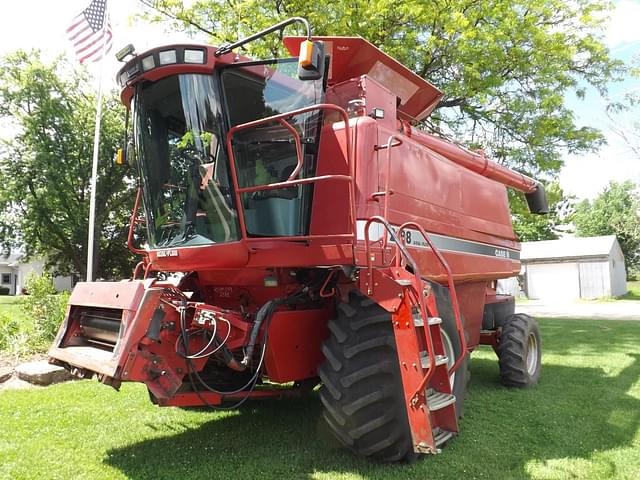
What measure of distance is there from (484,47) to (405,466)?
10.2 m

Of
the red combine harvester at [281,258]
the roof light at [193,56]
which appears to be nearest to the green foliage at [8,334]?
the red combine harvester at [281,258]

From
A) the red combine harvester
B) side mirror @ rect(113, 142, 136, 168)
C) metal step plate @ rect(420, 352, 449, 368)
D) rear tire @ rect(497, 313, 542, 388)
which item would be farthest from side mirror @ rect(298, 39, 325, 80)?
rear tire @ rect(497, 313, 542, 388)

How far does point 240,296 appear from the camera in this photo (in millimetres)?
4773

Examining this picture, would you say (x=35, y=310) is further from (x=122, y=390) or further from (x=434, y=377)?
(x=434, y=377)

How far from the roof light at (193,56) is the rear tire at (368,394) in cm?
232

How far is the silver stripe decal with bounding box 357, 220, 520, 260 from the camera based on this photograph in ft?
14.1

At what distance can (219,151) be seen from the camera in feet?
13.0

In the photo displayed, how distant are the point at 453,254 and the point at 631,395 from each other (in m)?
3.05

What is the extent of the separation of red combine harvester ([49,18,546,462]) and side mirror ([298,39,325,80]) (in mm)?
13

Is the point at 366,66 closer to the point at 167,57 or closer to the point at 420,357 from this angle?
the point at 167,57

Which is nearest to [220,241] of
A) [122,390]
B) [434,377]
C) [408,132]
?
[434,377]

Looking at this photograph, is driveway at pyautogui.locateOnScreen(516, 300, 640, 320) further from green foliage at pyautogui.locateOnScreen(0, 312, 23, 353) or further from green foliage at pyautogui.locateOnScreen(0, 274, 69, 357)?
green foliage at pyautogui.locateOnScreen(0, 312, 23, 353)

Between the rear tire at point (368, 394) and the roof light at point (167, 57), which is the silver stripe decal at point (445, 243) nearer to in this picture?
the rear tire at point (368, 394)

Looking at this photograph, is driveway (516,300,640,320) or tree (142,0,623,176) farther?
driveway (516,300,640,320)
